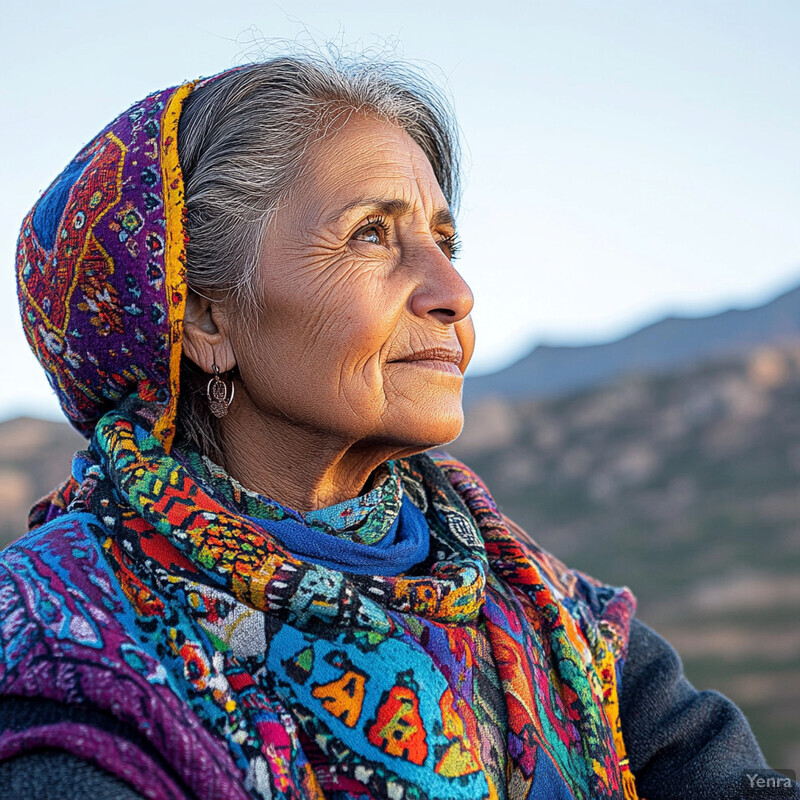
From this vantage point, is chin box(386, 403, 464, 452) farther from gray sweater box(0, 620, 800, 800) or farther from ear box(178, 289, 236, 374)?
gray sweater box(0, 620, 800, 800)

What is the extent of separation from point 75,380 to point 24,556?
0.49 meters

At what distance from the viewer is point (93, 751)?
150 centimetres

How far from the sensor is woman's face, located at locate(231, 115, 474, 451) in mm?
2104

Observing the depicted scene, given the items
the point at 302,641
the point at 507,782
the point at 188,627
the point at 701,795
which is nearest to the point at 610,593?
the point at 701,795

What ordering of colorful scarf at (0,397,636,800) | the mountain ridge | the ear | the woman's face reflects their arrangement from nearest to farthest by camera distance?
colorful scarf at (0,397,636,800) → the woman's face → the ear → the mountain ridge

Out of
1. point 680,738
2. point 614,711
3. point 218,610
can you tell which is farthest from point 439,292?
point 680,738

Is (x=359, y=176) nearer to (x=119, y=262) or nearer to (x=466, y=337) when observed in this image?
(x=466, y=337)

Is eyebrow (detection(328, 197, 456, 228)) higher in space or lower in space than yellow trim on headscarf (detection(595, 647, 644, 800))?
higher

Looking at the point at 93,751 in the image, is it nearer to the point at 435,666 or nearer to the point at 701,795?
the point at 435,666

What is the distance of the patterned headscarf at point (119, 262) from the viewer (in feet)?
6.55

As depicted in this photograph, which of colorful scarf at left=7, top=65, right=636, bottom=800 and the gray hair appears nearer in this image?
colorful scarf at left=7, top=65, right=636, bottom=800

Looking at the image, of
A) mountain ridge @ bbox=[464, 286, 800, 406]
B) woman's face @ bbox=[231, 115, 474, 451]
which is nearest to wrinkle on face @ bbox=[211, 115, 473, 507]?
woman's face @ bbox=[231, 115, 474, 451]

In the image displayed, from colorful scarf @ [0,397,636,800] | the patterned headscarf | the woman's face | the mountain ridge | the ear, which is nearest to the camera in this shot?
colorful scarf @ [0,397,636,800]

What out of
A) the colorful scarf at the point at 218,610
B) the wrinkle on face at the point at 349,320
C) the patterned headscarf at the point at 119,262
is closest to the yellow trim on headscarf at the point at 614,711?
the colorful scarf at the point at 218,610
